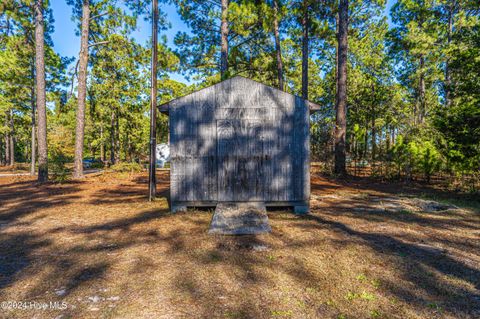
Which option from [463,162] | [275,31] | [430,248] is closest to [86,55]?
[275,31]

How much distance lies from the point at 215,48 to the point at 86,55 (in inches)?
295

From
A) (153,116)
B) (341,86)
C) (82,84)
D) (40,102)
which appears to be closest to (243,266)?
(153,116)

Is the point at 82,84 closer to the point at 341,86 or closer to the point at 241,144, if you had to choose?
the point at 241,144

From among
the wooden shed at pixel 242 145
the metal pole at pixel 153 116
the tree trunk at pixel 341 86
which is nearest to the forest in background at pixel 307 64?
the tree trunk at pixel 341 86

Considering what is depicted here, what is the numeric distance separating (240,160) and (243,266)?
3722 millimetres

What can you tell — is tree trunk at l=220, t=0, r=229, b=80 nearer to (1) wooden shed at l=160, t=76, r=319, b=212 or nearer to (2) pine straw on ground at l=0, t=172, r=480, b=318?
(1) wooden shed at l=160, t=76, r=319, b=212

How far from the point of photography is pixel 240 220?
6008mm

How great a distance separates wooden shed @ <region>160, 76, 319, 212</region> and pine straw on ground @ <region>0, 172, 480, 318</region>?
888mm

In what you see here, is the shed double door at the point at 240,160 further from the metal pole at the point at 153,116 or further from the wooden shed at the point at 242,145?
the metal pole at the point at 153,116

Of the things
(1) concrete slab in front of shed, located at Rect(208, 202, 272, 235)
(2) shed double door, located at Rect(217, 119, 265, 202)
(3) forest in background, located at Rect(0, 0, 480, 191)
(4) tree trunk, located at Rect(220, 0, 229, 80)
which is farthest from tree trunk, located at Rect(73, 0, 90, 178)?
(1) concrete slab in front of shed, located at Rect(208, 202, 272, 235)

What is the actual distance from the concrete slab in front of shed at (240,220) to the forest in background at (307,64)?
300 inches

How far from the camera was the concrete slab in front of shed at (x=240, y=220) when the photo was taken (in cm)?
544

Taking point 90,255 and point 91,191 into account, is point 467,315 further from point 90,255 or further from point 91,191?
point 91,191

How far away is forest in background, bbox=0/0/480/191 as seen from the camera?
10.3 metres
